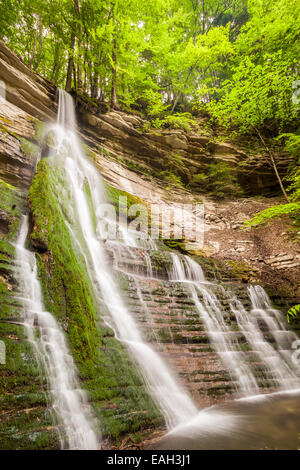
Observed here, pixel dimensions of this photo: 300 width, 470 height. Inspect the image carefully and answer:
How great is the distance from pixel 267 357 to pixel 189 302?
2176 mm

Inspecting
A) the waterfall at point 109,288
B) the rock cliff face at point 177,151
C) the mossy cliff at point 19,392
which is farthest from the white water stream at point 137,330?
the rock cliff face at point 177,151

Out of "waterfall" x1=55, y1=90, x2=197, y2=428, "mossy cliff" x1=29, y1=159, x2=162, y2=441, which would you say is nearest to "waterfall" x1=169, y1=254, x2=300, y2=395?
"waterfall" x1=55, y1=90, x2=197, y2=428

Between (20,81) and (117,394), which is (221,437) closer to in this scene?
(117,394)

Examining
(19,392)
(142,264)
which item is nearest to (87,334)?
(19,392)

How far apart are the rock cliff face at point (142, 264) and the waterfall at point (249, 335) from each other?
31cm

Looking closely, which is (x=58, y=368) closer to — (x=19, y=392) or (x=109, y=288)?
(x=19, y=392)

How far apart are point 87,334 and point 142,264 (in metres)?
3.32

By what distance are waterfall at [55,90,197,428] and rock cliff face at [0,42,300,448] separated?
273mm

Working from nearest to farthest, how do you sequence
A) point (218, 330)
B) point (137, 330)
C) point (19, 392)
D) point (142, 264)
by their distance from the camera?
1. point (19, 392)
2. point (137, 330)
3. point (218, 330)
4. point (142, 264)

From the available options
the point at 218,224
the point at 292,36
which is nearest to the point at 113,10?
the point at 292,36

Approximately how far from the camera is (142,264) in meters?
6.54

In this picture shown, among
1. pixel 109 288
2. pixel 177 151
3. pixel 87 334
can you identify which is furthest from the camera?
pixel 177 151

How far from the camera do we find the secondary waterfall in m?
2.38

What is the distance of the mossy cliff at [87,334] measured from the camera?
9.40 feet
